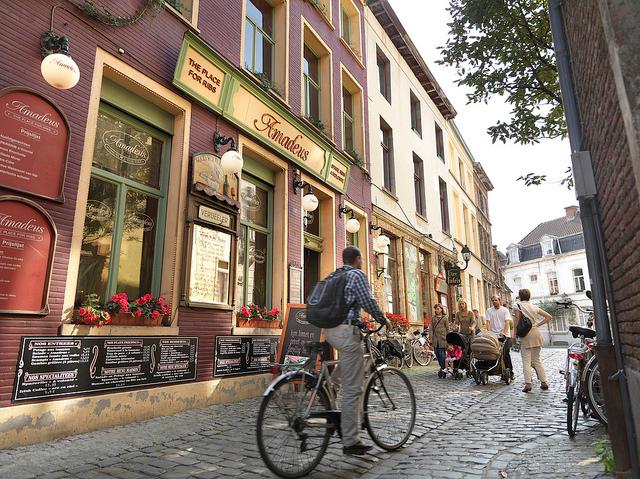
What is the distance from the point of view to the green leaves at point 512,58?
7.12 m

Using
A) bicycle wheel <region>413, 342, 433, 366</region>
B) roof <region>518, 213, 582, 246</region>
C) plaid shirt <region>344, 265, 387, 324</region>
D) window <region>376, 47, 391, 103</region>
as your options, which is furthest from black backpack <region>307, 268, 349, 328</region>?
roof <region>518, 213, 582, 246</region>

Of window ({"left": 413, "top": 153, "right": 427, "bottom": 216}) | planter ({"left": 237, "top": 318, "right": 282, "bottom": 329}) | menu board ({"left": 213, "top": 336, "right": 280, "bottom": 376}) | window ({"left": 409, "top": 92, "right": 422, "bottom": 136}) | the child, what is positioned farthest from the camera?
window ({"left": 409, "top": 92, "right": 422, "bottom": 136})

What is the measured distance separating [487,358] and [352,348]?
5.48m

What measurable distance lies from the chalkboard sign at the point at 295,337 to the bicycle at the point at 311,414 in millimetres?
2763

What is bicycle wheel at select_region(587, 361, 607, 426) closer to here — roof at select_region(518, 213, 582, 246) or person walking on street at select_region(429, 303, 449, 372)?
person walking on street at select_region(429, 303, 449, 372)

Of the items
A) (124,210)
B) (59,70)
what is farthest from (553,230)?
(59,70)

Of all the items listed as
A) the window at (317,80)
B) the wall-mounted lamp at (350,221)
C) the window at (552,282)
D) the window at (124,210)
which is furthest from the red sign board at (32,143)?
the window at (552,282)

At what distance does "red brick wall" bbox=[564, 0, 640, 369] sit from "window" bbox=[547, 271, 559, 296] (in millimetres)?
50167

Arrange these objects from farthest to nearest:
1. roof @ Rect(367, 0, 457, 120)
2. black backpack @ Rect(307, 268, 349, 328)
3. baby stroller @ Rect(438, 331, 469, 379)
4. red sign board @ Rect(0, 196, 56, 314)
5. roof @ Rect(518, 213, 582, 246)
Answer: roof @ Rect(518, 213, 582, 246), roof @ Rect(367, 0, 457, 120), baby stroller @ Rect(438, 331, 469, 379), red sign board @ Rect(0, 196, 56, 314), black backpack @ Rect(307, 268, 349, 328)

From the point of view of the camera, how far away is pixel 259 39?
9336mm

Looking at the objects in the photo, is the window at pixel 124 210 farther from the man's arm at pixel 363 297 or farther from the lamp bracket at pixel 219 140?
the man's arm at pixel 363 297

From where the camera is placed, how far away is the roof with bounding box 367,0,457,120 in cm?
1586

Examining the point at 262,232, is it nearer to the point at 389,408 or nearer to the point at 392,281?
the point at 389,408

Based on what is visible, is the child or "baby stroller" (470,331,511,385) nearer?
"baby stroller" (470,331,511,385)
